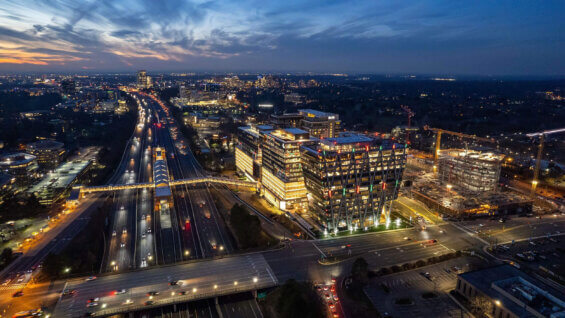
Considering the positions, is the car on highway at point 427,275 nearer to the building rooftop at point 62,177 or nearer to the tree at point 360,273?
the tree at point 360,273

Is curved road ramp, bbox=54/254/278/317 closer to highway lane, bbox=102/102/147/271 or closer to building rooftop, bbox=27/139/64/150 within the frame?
highway lane, bbox=102/102/147/271

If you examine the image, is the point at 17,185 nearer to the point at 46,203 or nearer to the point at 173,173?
the point at 46,203

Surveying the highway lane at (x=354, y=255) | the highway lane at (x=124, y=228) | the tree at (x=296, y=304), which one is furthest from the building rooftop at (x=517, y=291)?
the highway lane at (x=124, y=228)

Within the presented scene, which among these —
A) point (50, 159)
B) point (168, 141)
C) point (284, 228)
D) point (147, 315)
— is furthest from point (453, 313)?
point (168, 141)

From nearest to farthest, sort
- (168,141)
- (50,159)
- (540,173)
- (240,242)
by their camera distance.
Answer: (240,242) → (540,173) → (50,159) → (168,141)

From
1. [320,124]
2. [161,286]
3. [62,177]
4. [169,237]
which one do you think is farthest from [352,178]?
[62,177]
